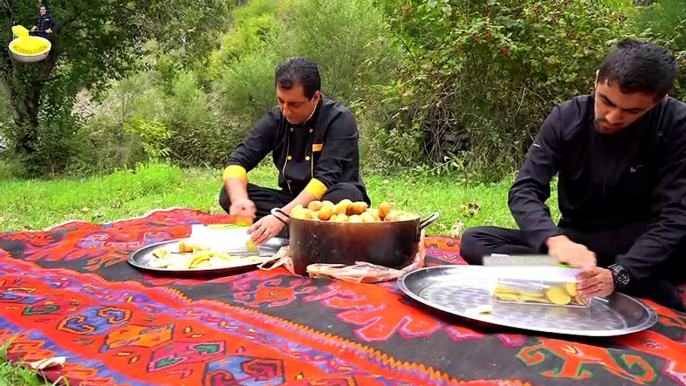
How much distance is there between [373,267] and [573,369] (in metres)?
0.98

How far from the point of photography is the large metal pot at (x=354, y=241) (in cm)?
250

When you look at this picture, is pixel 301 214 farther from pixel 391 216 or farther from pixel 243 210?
pixel 243 210

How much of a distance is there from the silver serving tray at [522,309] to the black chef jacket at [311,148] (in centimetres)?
A: 103

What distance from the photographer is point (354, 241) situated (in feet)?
8.27

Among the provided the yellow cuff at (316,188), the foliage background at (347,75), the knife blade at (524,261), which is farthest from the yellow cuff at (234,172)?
the foliage background at (347,75)

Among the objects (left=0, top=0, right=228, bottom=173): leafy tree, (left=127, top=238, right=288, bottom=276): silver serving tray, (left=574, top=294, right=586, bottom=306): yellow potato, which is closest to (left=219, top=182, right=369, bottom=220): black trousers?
(left=127, top=238, right=288, bottom=276): silver serving tray

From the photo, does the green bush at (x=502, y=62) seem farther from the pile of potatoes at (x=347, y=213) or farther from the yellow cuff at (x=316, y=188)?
the pile of potatoes at (x=347, y=213)

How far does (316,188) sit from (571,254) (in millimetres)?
1413

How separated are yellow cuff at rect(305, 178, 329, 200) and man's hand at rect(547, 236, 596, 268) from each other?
1299 millimetres

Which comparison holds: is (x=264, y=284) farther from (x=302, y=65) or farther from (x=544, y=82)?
(x=544, y=82)

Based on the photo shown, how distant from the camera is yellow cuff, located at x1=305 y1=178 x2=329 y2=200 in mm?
3189

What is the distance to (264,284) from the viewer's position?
8.38 ft

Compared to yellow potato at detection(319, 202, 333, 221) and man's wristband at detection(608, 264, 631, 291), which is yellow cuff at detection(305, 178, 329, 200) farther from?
man's wristband at detection(608, 264, 631, 291)

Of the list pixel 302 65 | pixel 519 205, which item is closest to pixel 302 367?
pixel 519 205
